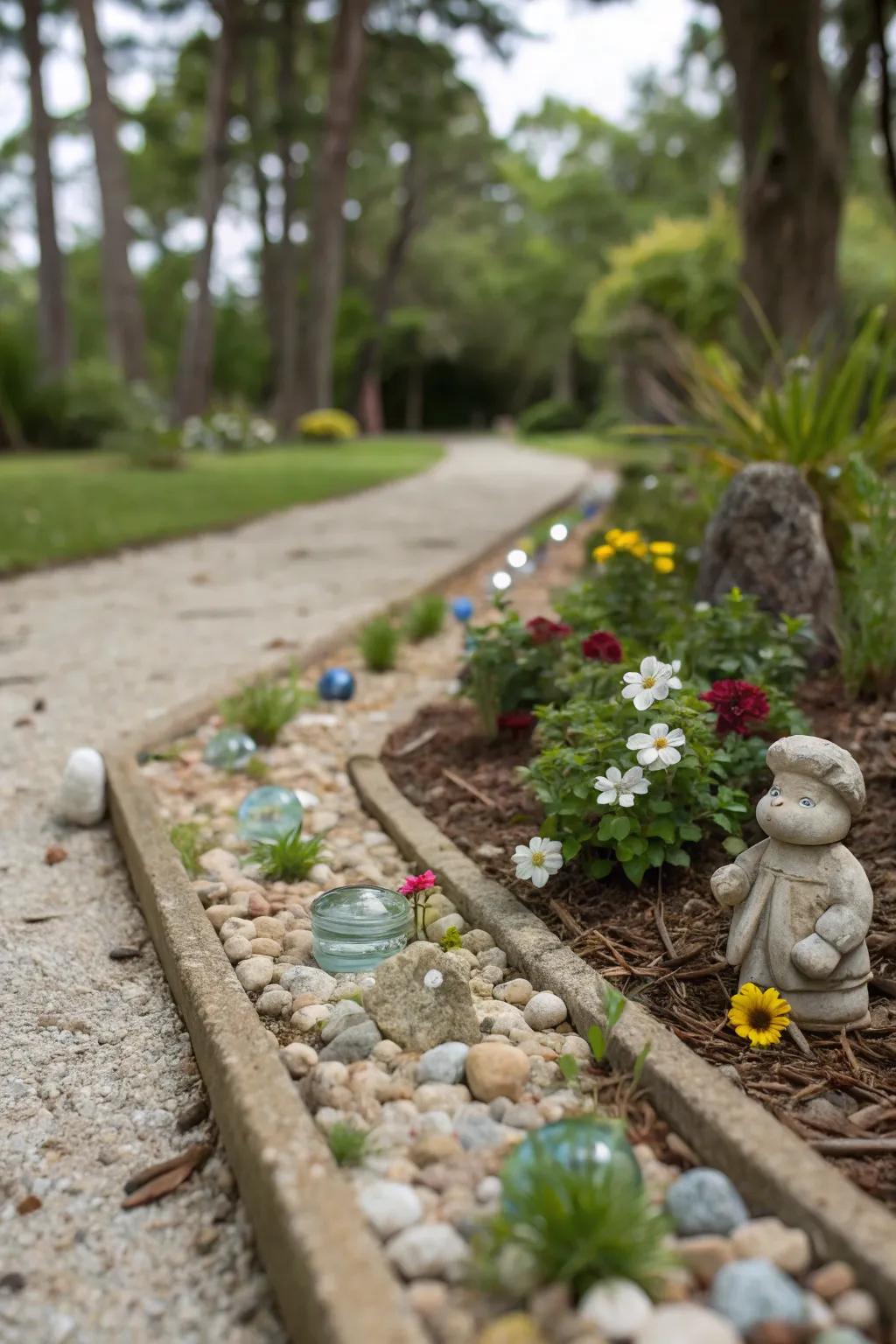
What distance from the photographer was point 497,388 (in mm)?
39750

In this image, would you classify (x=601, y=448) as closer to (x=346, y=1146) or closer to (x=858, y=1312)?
(x=346, y=1146)

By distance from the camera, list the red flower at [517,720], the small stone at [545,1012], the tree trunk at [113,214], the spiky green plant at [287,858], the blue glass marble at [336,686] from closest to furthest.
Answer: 1. the small stone at [545,1012]
2. the spiky green plant at [287,858]
3. the red flower at [517,720]
4. the blue glass marble at [336,686]
5. the tree trunk at [113,214]

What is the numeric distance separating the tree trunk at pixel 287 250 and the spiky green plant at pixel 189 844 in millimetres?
19481

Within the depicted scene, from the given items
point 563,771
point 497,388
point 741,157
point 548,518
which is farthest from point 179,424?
point 497,388

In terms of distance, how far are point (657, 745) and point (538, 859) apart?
32 centimetres

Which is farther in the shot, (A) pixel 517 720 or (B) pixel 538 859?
(A) pixel 517 720

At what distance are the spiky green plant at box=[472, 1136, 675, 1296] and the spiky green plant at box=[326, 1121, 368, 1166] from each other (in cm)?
26

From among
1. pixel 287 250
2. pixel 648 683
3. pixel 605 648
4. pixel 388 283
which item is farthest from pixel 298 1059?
pixel 388 283

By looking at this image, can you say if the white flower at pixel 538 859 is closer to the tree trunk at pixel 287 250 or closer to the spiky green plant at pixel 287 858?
the spiky green plant at pixel 287 858

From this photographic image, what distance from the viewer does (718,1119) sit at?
1474 millimetres

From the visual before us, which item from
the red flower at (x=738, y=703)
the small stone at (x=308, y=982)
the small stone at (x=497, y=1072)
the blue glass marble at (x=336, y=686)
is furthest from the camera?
the blue glass marble at (x=336, y=686)

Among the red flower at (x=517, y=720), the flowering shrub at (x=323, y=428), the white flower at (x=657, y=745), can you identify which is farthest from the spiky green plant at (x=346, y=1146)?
the flowering shrub at (x=323, y=428)

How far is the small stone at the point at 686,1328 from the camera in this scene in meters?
1.14

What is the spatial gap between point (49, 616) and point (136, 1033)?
3.82m
